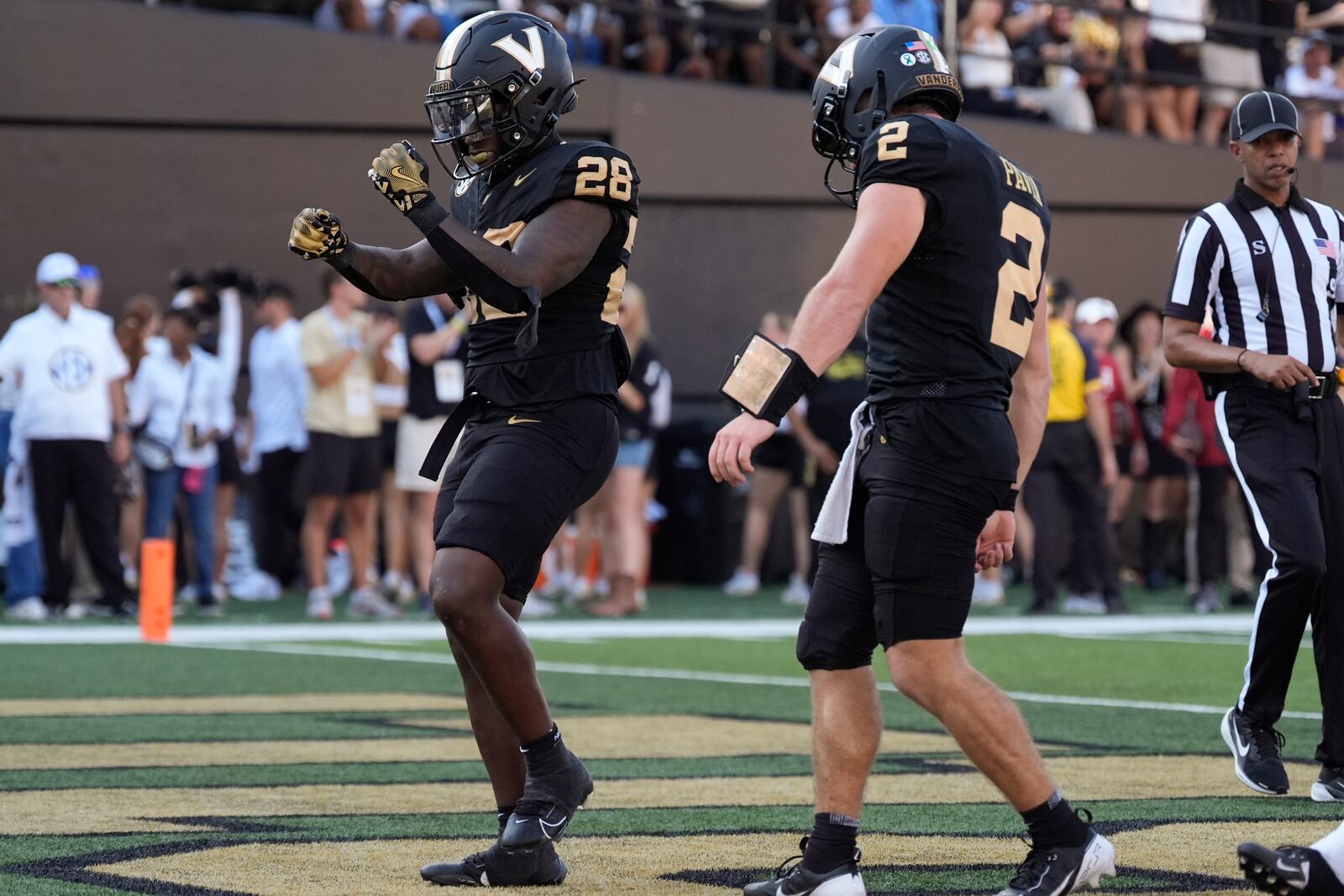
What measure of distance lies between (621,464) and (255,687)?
4.84 metres

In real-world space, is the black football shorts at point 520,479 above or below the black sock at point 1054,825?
above

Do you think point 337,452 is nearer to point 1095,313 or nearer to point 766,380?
point 1095,313

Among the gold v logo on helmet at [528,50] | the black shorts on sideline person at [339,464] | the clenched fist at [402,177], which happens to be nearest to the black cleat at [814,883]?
the clenched fist at [402,177]

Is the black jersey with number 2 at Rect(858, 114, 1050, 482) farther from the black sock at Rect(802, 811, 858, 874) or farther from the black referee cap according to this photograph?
the black referee cap

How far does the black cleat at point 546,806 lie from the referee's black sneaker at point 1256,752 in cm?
224

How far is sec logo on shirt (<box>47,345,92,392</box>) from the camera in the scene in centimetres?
1360

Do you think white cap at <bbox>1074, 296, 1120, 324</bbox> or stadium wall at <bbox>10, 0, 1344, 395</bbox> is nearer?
white cap at <bbox>1074, 296, 1120, 324</bbox>

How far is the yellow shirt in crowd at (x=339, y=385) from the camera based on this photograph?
543 inches

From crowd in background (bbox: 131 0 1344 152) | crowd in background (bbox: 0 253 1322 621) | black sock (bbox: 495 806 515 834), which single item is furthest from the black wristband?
crowd in background (bbox: 131 0 1344 152)

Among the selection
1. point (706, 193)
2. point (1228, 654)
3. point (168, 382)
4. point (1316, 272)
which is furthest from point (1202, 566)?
point (1316, 272)

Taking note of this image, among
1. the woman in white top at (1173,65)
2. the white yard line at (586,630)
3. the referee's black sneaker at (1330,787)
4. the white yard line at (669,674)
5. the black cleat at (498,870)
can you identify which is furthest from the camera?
the woman in white top at (1173,65)

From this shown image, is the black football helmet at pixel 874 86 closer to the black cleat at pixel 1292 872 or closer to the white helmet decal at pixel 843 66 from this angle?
the white helmet decal at pixel 843 66

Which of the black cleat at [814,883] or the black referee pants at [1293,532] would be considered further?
the black referee pants at [1293,532]

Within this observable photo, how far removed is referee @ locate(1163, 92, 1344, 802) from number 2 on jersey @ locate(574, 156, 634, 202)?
2390mm
